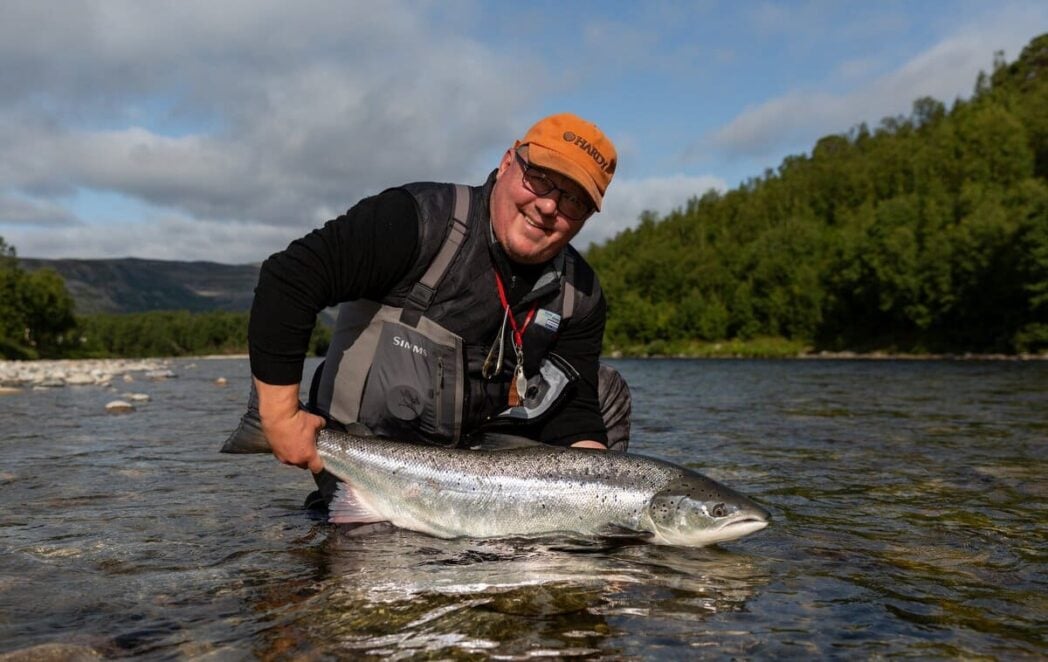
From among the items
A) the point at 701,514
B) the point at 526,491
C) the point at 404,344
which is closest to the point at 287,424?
the point at 404,344

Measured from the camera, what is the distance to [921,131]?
145 metres

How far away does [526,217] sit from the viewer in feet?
14.5

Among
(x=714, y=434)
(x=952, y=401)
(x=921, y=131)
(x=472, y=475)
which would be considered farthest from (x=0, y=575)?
(x=921, y=131)

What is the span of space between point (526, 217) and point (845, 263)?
299 ft

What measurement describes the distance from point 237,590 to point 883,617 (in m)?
2.82

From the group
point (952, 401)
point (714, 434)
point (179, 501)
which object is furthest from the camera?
point (952, 401)

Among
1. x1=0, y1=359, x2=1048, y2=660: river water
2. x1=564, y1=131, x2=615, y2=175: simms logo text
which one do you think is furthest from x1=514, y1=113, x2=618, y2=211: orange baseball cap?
x1=0, y1=359, x2=1048, y2=660: river water

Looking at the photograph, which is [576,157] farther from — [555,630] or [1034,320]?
[1034,320]

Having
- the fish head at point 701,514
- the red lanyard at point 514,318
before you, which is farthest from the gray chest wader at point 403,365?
the fish head at point 701,514

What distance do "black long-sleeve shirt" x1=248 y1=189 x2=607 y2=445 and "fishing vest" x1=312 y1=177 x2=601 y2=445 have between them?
11 cm

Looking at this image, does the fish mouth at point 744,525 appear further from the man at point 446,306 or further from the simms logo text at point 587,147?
the simms logo text at point 587,147

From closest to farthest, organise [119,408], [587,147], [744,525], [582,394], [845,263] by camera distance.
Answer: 1. [744,525]
2. [587,147]
3. [582,394]
4. [119,408]
5. [845,263]

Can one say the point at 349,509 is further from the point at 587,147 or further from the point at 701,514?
the point at 587,147

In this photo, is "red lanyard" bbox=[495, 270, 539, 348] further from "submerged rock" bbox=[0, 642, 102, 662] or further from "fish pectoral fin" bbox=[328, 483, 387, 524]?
"submerged rock" bbox=[0, 642, 102, 662]
